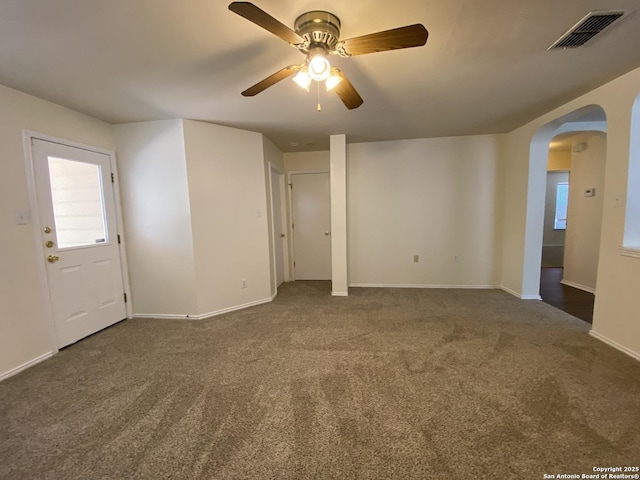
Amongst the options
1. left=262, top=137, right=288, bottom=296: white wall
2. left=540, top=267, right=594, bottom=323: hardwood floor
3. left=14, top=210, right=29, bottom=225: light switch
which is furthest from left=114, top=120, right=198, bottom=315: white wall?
left=540, top=267, right=594, bottom=323: hardwood floor

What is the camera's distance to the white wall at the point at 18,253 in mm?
2115

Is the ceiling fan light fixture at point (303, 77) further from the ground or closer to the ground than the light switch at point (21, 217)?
further from the ground

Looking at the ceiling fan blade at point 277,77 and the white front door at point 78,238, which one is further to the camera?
the white front door at point 78,238

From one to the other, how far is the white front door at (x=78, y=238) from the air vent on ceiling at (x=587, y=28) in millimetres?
4266

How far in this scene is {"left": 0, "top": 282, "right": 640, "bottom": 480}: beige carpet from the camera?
4.29 feet

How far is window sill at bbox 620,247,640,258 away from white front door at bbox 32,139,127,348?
5232 mm

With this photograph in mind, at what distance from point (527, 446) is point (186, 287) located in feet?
10.9

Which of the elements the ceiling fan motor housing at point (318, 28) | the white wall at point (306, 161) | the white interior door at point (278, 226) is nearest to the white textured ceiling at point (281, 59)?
the ceiling fan motor housing at point (318, 28)

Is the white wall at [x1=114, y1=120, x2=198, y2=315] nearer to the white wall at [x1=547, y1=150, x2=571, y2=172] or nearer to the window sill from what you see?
the window sill

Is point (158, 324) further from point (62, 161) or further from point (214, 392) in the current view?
point (62, 161)

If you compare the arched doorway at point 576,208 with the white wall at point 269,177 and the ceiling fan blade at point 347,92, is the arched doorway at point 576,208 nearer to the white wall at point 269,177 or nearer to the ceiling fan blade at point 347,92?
the ceiling fan blade at point 347,92

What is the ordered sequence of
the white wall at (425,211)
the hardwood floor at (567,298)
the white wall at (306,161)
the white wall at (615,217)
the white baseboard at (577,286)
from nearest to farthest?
the white wall at (615,217)
the hardwood floor at (567,298)
the white baseboard at (577,286)
the white wall at (425,211)
the white wall at (306,161)

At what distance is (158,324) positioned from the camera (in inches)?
121

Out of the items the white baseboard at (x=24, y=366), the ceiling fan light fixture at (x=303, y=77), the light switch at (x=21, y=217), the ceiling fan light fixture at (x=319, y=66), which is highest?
the ceiling fan light fixture at (x=303, y=77)
